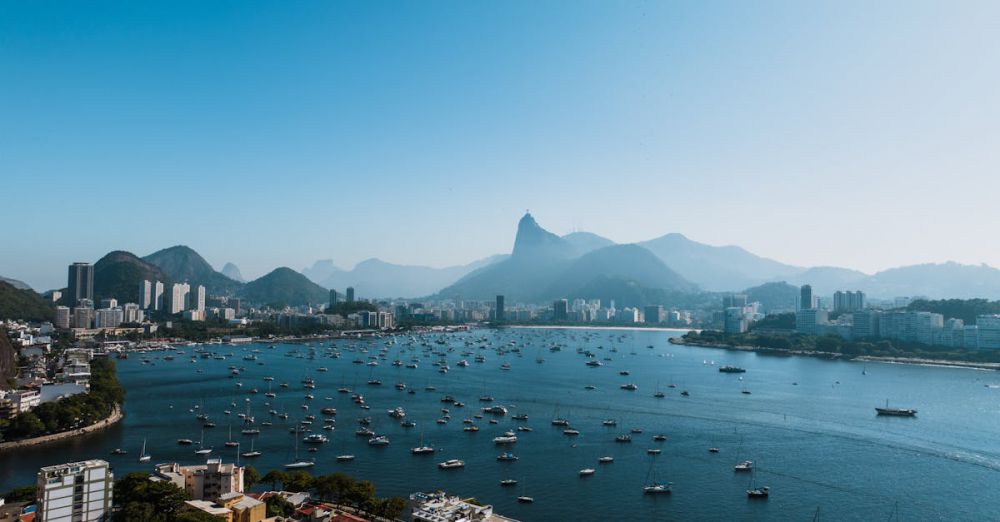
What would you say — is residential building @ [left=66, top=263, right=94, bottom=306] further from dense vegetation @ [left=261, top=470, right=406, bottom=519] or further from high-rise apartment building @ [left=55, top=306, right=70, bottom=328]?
dense vegetation @ [left=261, top=470, right=406, bottom=519]

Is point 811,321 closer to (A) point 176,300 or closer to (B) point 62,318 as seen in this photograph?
(B) point 62,318

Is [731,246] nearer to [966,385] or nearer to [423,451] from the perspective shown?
[966,385]

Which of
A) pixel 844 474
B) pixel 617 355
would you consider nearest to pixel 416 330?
pixel 617 355

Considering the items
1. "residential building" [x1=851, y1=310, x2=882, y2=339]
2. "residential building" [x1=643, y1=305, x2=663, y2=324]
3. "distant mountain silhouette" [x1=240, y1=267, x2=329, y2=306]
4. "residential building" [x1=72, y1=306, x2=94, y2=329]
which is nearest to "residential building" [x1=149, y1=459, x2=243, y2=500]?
"residential building" [x1=851, y1=310, x2=882, y2=339]

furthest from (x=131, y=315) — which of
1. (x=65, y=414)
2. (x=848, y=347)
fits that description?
(x=848, y=347)

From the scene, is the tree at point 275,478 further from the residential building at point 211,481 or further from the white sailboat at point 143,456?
the white sailboat at point 143,456

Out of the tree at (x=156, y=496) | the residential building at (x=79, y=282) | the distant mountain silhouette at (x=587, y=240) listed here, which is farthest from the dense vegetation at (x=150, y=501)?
the distant mountain silhouette at (x=587, y=240)
